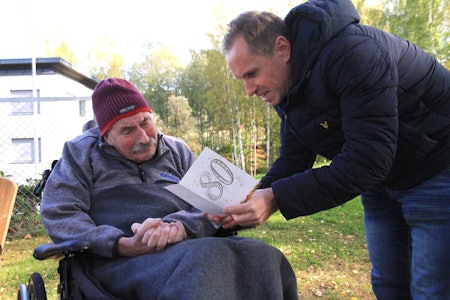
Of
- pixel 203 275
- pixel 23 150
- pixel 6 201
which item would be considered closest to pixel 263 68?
pixel 203 275

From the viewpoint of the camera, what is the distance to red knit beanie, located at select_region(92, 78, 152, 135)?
7.58 feet

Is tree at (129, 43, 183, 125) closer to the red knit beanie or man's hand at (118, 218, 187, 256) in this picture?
the red knit beanie

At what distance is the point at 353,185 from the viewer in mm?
1473

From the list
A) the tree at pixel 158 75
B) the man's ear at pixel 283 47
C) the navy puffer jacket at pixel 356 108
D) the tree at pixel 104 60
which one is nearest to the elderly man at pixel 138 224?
the navy puffer jacket at pixel 356 108

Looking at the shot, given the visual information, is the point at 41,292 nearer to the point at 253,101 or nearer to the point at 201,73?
the point at 253,101

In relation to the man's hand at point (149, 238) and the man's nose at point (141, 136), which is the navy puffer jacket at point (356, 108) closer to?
the man's hand at point (149, 238)

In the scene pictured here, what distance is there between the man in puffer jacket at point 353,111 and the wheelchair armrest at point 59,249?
655 millimetres

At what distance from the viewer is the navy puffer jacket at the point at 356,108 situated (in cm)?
142

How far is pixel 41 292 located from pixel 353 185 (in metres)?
→ 1.48

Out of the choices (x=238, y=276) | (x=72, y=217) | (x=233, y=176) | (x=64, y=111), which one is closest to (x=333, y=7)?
(x=233, y=176)

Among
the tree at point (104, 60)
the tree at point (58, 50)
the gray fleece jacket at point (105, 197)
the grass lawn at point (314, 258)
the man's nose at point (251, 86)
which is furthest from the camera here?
the tree at point (104, 60)

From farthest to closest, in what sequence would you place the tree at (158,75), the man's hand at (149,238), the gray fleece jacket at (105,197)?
1. the tree at (158,75)
2. the gray fleece jacket at (105,197)
3. the man's hand at (149,238)

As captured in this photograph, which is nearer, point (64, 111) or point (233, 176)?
point (233, 176)

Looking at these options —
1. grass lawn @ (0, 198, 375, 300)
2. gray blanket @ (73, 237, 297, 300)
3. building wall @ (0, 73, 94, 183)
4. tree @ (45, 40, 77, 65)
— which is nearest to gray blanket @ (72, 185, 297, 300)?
gray blanket @ (73, 237, 297, 300)
